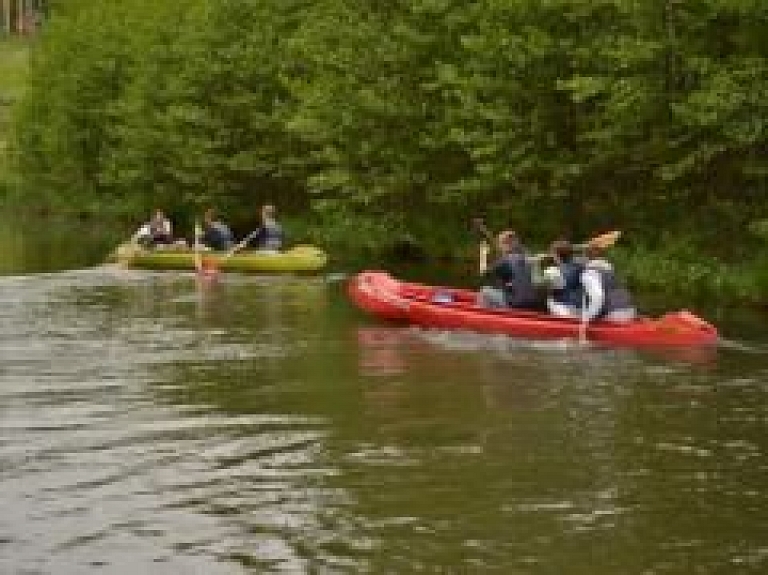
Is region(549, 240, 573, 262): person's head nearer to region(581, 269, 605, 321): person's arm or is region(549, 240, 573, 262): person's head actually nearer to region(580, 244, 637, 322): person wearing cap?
region(580, 244, 637, 322): person wearing cap

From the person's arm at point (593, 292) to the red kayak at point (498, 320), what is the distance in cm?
15

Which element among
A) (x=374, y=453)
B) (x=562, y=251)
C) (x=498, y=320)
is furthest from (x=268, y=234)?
(x=374, y=453)

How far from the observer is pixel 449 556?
9211mm

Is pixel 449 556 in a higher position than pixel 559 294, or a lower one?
lower

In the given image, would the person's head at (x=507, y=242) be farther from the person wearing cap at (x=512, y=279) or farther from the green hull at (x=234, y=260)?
the green hull at (x=234, y=260)

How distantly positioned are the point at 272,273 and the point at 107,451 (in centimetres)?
1805

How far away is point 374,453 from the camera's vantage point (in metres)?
12.2

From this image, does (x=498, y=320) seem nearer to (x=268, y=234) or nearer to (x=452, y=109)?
(x=452, y=109)

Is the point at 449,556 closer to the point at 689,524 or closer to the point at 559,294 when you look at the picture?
the point at 689,524

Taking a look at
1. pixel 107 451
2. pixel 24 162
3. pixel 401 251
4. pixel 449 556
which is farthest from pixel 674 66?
pixel 24 162

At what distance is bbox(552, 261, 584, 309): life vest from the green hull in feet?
35.6

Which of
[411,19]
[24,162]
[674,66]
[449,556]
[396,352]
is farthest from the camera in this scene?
[24,162]

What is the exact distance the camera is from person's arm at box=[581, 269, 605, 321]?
61.1 ft

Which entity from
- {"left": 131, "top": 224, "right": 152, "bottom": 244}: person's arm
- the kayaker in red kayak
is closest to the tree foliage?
{"left": 131, "top": 224, "right": 152, "bottom": 244}: person's arm
